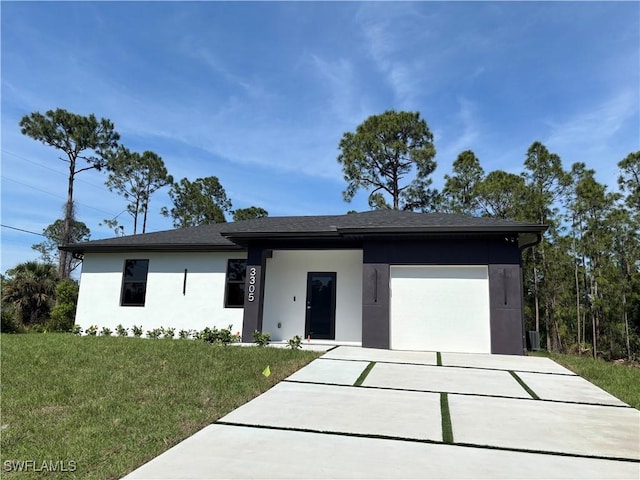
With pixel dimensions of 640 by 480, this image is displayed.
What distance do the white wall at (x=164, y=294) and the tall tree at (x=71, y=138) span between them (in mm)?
11784

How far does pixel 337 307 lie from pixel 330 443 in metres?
7.47

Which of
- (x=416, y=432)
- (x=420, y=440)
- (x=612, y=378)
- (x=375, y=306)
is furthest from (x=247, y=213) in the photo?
(x=420, y=440)

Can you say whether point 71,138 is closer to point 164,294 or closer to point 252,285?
point 164,294

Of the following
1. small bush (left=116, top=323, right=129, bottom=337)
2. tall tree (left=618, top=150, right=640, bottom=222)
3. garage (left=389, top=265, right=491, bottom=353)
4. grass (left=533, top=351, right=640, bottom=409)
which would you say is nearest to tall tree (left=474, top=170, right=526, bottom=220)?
tall tree (left=618, top=150, right=640, bottom=222)

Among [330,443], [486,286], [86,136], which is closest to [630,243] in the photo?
[486,286]

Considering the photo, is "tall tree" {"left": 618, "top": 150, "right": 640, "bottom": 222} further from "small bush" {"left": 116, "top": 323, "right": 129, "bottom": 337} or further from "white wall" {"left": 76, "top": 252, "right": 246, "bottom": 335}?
"small bush" {"left": 116, "top": 323, "right": 129, "bottom": 337}

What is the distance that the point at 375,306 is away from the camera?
891 cm

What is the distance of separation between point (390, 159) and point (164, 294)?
16178mm

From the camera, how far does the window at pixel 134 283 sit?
1168 centimetres

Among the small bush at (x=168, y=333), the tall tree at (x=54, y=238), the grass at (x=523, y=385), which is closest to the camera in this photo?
the grass at (x=523, y=385)

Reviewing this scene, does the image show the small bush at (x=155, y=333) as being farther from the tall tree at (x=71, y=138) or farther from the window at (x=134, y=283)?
the tall tree at (x=71, y=138)

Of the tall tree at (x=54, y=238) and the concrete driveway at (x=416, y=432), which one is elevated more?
the tall tree at (x=54, y=238)

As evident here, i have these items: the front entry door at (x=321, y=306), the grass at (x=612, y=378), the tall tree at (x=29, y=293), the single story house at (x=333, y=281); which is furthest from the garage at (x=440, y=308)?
the tall tree at (x=29, y=293)

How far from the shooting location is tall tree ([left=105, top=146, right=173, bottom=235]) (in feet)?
90.6
